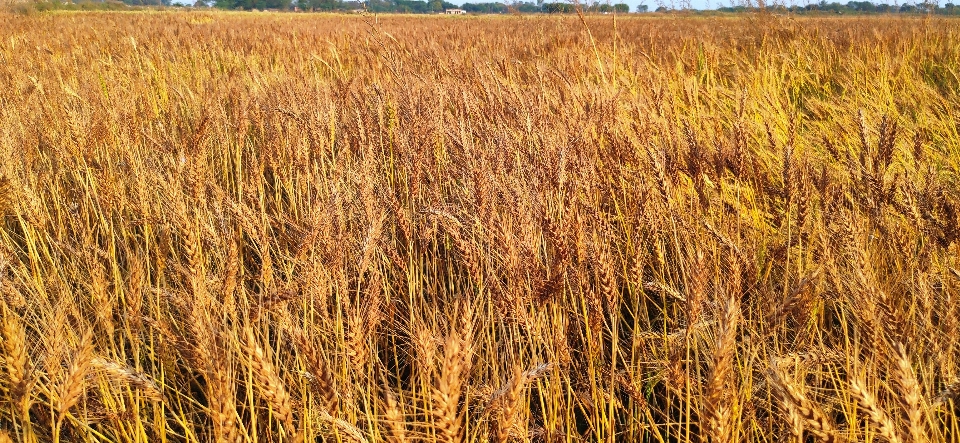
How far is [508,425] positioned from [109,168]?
2223 millimetres

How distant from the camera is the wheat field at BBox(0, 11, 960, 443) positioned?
40.2 inches

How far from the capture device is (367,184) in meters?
1.62

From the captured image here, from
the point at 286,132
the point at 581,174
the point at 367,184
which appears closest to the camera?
the point at 367,184

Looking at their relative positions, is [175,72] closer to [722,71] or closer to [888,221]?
[722,71]

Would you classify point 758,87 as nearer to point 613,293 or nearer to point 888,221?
point 888,221

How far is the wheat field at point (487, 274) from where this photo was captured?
1.02m

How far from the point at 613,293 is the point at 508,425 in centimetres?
38

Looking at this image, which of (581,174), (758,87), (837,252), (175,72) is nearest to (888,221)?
(837,252)

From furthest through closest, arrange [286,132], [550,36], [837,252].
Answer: [550,36], [286,132], [837,252]

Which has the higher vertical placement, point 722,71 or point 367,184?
point 722,71

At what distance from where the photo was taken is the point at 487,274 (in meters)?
1.40

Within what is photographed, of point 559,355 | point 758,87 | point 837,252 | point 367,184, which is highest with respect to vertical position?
point 758,87

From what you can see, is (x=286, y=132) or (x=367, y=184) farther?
(x=286, y=132)

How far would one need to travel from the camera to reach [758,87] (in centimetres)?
353
